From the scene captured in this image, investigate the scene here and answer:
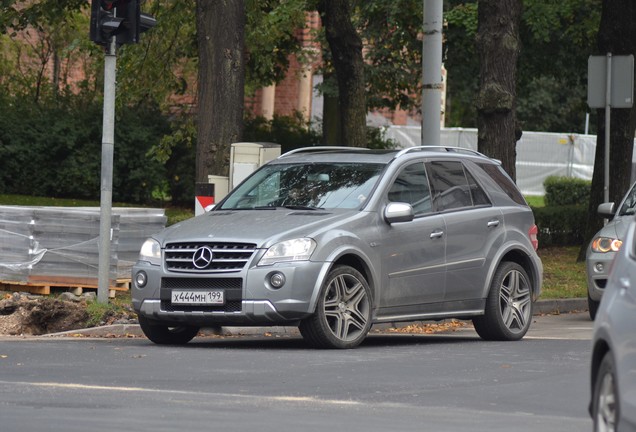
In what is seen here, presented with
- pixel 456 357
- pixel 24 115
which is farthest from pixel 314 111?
pixel 456 357

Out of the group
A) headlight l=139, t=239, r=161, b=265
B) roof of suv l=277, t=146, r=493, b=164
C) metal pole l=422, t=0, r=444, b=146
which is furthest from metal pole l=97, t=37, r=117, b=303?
metal pole l=422, t=0, r=444, b=146

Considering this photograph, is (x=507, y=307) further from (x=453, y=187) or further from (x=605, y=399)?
(x=605, y=399)

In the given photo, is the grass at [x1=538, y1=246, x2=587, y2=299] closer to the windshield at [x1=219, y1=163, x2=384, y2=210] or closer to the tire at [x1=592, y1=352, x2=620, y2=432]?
the windshield at [x1=219, y1=163, x2=384, y2=210]

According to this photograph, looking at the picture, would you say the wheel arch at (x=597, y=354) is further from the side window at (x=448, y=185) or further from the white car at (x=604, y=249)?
the white car at (x=604, y=249)

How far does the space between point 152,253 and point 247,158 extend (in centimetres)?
417

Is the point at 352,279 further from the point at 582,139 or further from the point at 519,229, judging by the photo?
the point at 582,139

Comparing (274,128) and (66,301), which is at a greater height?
(274,128)

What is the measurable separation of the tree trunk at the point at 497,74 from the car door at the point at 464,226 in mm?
6077

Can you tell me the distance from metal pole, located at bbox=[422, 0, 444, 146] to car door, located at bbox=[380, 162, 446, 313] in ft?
17.6

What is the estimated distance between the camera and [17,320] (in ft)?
49.1

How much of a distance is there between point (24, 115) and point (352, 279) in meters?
23.4

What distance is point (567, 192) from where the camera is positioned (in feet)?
155

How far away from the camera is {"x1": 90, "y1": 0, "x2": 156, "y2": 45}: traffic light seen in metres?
15.1

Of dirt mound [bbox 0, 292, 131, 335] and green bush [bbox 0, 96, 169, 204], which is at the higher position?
green bush [bbox 0, 96, 169, 204]
